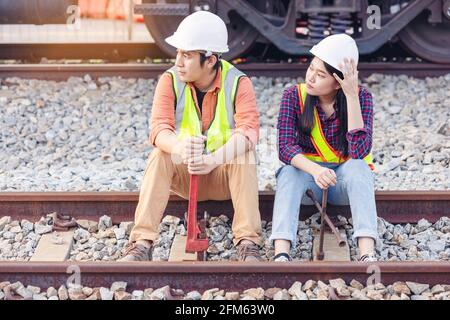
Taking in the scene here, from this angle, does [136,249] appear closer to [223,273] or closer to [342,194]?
[223,273]

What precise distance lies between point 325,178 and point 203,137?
671mm

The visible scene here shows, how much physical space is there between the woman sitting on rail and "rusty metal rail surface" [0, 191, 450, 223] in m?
0.33

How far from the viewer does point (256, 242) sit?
5656 millimetres

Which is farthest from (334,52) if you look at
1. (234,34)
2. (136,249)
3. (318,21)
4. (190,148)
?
(234,34)

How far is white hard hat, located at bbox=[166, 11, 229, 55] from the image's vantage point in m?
5.57

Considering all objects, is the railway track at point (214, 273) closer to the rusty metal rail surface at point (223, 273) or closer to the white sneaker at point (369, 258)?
the rusty metal rail surface at point (223, 273)

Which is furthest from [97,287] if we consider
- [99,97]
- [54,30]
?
[54,30]

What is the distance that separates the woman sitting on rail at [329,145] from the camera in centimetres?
558

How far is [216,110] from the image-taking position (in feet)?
19.1

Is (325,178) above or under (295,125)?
under

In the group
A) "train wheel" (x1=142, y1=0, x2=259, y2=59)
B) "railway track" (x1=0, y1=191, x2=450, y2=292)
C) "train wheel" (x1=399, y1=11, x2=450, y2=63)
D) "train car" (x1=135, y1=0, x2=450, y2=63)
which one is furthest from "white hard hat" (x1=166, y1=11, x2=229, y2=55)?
"train wheel" (x1=399, y1=11, x2=450, y2=63)

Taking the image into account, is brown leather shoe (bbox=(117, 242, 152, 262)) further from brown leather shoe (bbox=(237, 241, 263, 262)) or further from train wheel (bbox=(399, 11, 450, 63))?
train wheel (bbox=(399, 11, 450, 63))

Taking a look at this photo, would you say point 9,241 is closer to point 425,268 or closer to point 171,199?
point 171,199

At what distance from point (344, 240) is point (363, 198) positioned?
338mm
